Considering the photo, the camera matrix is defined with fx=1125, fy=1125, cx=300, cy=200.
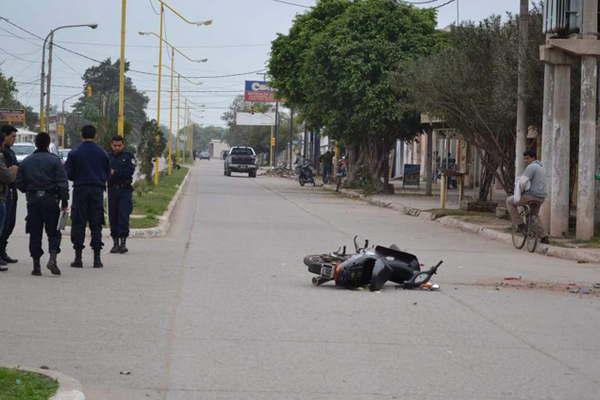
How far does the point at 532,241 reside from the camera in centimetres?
2169

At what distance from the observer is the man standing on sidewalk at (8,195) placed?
15.4 metres

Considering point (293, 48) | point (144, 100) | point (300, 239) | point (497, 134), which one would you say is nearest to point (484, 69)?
point (497, 134)

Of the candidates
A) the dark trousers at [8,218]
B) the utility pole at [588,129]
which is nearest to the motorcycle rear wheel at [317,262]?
the dark trousers at [8,218]

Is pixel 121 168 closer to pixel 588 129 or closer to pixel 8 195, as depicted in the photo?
pixel 8 195

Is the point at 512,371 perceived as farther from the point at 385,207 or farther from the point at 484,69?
the point at 385,207

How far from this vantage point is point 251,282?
48.4 ft

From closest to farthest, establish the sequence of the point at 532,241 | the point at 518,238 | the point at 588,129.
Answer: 1. the point at 532,241
2. the point at 518,238
3. the point at 588,129

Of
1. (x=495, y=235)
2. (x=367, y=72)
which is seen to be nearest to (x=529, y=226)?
(x=495, y=235)

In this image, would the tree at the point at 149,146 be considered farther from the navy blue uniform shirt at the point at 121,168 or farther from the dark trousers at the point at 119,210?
the dark trousers at the point at 119,210

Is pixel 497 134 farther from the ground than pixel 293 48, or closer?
closer

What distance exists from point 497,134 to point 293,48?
25.4m

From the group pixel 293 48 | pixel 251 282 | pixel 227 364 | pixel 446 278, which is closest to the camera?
pixel 227 364

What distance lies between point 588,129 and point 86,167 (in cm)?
1124

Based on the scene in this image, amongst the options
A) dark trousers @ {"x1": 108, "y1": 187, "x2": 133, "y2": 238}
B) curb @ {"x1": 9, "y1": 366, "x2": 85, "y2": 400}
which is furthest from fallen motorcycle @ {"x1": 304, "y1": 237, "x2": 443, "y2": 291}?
curb @ {"x1": 9, "y1": 366, "x2": 85, "y2": 400}
